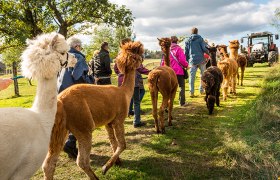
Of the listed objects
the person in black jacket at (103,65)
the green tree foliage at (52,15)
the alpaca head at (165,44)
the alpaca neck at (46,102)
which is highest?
the green tree foliage at (52,15)

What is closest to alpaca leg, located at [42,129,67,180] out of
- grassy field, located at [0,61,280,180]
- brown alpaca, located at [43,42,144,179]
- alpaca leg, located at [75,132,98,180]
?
brown alpaca, located at [43,42,144,179]

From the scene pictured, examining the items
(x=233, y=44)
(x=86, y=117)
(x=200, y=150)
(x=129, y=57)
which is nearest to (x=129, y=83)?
(x=129, y=57)

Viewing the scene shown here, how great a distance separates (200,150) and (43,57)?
3.39 m

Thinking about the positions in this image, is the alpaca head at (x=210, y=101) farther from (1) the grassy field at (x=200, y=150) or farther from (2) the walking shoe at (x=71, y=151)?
(2) the walking shoe at (x=71, y=151)

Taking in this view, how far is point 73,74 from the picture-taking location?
4.94 meters

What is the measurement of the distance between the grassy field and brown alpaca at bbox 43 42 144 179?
0.51m

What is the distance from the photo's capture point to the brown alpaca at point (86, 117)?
3740mm

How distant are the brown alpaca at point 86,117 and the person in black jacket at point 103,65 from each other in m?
2.50

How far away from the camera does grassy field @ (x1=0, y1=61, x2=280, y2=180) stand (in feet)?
13.4

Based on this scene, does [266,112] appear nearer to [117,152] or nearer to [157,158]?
[157,158]

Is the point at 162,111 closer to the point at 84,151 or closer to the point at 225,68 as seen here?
the point at 84,151

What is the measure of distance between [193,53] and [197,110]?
253cm

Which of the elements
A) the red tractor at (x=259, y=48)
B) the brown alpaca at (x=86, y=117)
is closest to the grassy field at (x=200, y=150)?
the brown alpaca at (x=86, y=117)

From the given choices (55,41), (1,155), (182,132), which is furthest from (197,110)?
(1,155)
